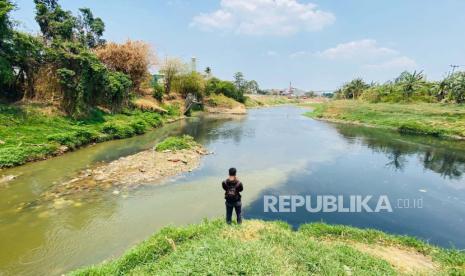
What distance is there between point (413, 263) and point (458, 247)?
296 centimetres

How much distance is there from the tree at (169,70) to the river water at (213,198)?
28.3 m

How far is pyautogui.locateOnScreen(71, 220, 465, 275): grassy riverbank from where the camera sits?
5.13 m

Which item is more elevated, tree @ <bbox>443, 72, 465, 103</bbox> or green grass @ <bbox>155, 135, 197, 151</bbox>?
tree @ <bbox>443, 72, 465, 103</bbox>

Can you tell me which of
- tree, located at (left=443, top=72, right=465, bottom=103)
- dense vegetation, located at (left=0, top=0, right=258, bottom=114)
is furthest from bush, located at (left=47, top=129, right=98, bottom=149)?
tree, located at (left=443, top=72, right=465, bottom=103)

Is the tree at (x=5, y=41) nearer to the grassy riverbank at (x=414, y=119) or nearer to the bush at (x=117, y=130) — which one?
the bush at (x=117, y=130)

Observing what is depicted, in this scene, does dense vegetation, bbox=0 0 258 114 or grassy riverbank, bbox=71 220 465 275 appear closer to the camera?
grassy riverbank, bbox=71 220 465 275

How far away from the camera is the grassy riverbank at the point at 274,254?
16.8 feet

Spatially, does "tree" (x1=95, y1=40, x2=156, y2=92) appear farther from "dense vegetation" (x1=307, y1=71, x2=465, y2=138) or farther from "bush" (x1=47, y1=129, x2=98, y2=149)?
"dense vegetation" (x1=307, y1=71, x2=465, y2=138)

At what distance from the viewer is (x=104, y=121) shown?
24125mm

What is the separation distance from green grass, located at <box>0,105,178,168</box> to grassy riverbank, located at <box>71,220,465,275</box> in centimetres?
1192

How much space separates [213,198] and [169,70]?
3995 cm

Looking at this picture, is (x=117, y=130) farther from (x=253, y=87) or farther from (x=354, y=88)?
(x=253, y=87)

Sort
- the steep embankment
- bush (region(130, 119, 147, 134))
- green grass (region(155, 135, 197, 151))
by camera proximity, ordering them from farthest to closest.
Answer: the steep embankment < bush (region(130, 119, 147, 134)) < green grass (region(155, 135, 197, 151))

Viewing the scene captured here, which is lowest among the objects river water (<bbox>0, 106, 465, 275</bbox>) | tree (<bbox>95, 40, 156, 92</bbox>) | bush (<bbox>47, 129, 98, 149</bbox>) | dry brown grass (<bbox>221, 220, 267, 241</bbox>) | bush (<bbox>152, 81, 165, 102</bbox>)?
river water (<bbox>0, 106, 465, 275</bbox>)
